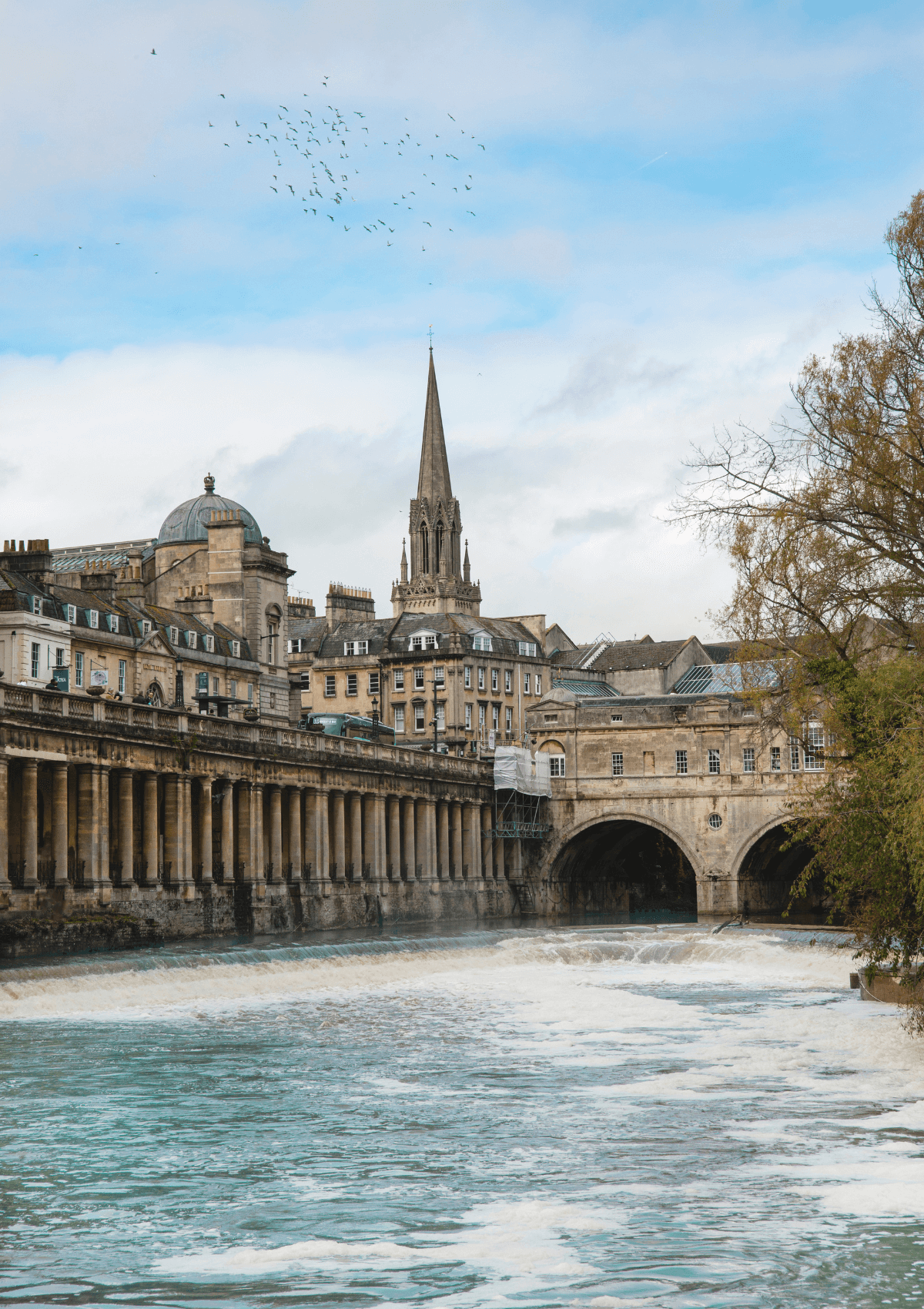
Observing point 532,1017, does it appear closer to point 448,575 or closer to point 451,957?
point 451,957

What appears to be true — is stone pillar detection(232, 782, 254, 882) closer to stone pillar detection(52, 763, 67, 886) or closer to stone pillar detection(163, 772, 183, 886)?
stone pillar detection(163, 772, 183, 886)

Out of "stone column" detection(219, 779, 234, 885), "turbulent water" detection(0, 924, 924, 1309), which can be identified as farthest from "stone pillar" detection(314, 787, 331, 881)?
"turbulent water" detection(0, 924, 924, 1309)

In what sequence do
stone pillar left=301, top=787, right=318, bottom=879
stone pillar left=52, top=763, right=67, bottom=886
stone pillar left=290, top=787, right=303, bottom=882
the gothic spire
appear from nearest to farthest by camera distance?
stone pillar left=52, top=763, right=67, bottom=886 < stone pillar left=290, top=787, right=303, bottom=882 < stone pillar left=301, top=787, right=318, bottom=879 < the gothic spire

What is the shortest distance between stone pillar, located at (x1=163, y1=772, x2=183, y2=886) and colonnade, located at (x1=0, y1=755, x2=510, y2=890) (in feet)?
0.14

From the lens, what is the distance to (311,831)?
67.2 m

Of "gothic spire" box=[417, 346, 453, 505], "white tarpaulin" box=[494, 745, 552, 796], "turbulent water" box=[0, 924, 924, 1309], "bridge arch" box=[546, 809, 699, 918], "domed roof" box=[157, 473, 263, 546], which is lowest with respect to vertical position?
"turbulent water" box=[0, 924, 924, 1309]

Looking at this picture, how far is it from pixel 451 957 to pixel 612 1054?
860 inches

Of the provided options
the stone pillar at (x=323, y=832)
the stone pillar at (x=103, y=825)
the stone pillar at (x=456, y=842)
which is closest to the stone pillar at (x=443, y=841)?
the stone pillar at (x=456, y=842)

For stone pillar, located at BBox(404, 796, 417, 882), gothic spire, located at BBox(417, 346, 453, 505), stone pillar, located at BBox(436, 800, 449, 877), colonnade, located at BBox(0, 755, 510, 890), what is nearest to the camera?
colonnade, located at BBox(0, 755, 510, 890)

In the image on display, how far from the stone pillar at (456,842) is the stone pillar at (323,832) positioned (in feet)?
48.5

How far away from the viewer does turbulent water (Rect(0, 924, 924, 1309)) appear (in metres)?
15.4

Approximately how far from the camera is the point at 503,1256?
1596 centimetres

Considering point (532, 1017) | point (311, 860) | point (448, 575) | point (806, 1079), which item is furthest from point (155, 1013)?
point (448, 575)

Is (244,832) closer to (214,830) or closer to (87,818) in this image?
(214,830)
